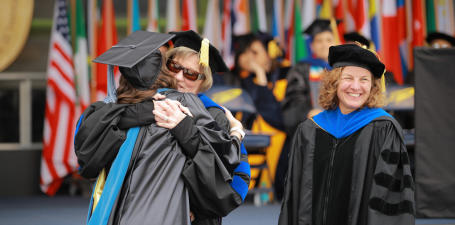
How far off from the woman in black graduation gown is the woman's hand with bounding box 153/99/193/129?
0.92m

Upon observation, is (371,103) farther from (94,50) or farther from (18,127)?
(18,127)

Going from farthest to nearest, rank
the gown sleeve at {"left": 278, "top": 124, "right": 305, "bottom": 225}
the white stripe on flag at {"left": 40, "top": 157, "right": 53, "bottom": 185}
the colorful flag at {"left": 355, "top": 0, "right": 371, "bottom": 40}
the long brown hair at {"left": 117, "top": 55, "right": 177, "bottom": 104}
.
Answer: the colorful flag at {"left": 355, "top": 0, "right": 371, "bottom": 40} → the white stripe on flag at {"left": 40, "top": 157, "right": 53, "bottom": 185} → the gown sleeve at {"left": 278, "top": 124, "right": 305, "bottom": 225} → the long brown hair at {"left": 117, "top": 55, "right": 177, "bottom": 104}

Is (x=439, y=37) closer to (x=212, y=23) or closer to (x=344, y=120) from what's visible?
(x=212, y=23)

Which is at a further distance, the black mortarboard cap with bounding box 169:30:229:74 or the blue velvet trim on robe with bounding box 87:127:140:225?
the black mortarboard cap with bounding box 169:30:229:74

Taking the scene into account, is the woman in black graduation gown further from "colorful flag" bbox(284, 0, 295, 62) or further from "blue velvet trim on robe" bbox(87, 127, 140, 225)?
"colorful flag" bbox(284, 0, 295, 62)

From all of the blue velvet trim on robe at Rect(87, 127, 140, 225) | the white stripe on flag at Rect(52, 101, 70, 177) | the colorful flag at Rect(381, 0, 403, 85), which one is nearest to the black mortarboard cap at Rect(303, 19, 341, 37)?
the colorful flag at Rect(381, 0, 403, 85)

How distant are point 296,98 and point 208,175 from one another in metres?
3.67

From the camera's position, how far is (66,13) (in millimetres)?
6172

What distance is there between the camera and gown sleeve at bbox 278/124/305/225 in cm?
255

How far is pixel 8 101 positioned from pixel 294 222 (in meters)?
5.34

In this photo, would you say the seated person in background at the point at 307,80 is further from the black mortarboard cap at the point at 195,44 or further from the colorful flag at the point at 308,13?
the black mortarboard cap at the point at 195,44

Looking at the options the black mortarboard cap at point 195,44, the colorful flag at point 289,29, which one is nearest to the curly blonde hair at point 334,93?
the black mortarboard cap at point 195,44

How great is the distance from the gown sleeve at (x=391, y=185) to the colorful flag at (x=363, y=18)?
4.37m

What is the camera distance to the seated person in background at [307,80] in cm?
542
